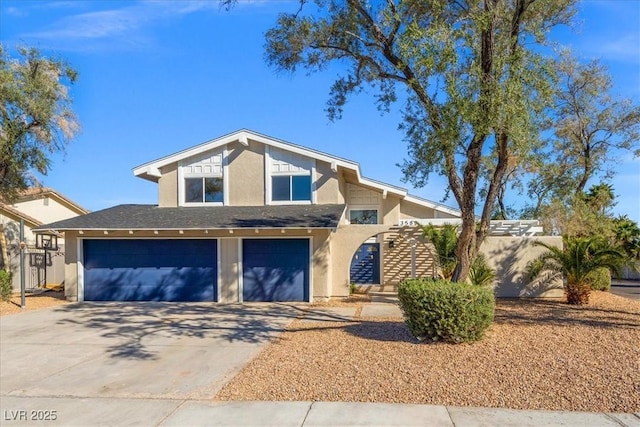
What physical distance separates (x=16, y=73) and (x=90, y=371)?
13.2 meters

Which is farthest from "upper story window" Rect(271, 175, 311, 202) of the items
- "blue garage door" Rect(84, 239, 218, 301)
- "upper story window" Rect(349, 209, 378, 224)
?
"upper story window" Rect(349, 209, 378, 224)

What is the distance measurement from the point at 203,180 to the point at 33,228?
6.87 metres

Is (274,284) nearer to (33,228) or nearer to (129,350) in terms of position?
(129,350)

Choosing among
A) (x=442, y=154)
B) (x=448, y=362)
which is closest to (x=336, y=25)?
(x=442, y=154)

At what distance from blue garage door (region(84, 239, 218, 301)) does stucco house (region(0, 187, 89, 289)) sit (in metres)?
3.93

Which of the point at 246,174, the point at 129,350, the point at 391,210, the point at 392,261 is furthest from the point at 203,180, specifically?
the point at 129,350

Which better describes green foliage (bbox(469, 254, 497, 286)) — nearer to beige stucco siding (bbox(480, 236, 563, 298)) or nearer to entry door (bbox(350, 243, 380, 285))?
beige stucco siding (bbox(480, 236, 563, 298))

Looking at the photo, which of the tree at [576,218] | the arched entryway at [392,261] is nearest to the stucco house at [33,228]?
the arched entryway at [392,261]

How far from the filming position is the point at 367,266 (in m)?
22.0

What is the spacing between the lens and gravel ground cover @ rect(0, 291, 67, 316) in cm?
1512

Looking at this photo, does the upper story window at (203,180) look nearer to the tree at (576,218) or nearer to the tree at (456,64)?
the tree at (456,64)

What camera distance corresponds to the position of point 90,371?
799 cm

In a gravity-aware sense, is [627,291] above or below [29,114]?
below

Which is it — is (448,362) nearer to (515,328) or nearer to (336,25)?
(515,328)
